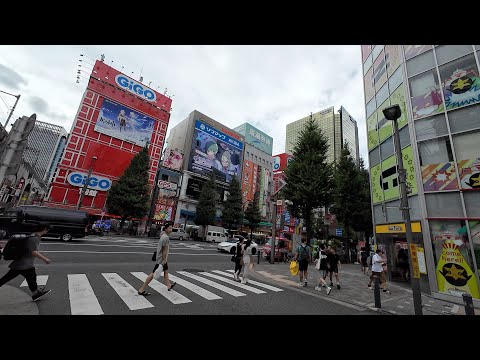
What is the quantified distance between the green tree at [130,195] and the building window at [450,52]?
32.8m

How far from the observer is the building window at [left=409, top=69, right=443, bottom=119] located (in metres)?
10.0

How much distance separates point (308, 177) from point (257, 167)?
4457 cm

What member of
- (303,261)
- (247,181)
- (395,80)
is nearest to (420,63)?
(395,80)

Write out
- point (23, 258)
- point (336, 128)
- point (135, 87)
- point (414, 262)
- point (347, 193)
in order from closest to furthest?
point (23, 258) < point (414, 262) < point (347, 193) < point (135, 87) < point (336, 128)

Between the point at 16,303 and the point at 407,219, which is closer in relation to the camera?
the point at 16,303

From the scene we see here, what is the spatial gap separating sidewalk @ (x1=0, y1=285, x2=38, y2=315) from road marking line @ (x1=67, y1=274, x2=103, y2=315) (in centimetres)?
68

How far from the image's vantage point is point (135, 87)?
1610 inches

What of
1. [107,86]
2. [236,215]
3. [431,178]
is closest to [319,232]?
[236,215]

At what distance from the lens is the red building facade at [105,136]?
32.8 metres

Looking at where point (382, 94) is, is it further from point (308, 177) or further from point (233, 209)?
point (233, 209)

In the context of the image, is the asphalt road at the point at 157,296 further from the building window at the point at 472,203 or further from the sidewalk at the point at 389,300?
the building window at the point at 472,203

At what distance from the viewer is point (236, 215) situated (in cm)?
4406
